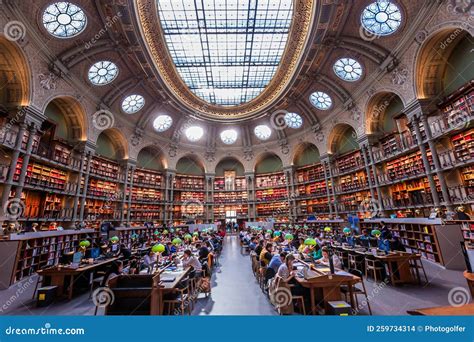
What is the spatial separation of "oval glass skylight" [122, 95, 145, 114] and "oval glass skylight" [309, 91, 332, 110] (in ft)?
50.9

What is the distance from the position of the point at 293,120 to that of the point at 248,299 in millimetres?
20097

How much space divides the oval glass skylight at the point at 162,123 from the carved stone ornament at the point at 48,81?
9.58m

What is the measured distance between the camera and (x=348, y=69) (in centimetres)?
1503

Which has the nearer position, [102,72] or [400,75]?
[400,75]

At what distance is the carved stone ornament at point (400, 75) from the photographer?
38.0 feet

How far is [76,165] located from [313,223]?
19.5 meters

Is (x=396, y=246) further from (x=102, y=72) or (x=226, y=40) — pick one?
(x=102, y=72)

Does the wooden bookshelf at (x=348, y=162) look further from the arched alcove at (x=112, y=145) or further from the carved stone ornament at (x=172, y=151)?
the arched alcove at (x=112, y=145)

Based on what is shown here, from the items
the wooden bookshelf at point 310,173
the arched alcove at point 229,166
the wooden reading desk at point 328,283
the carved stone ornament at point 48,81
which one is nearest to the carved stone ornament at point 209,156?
the arched alcove at point 229,166

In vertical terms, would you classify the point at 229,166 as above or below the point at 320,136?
below

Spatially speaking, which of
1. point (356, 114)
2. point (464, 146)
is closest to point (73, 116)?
point (356, 114)

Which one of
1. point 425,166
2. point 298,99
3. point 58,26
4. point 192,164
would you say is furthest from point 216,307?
point 192,164

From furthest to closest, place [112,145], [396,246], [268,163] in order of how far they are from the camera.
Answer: [268,163] < [112,145] < [396,246]

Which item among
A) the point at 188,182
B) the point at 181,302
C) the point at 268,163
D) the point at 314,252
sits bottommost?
the point at 181,302
